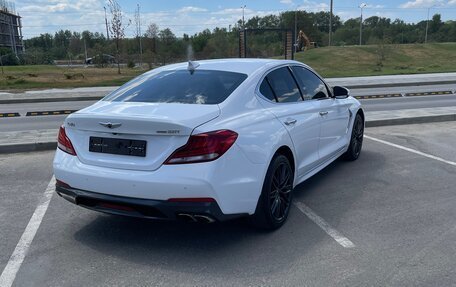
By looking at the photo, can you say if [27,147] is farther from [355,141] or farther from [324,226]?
[324,226]

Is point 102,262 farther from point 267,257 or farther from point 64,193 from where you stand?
point 267,257

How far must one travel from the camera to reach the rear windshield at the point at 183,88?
4211mm

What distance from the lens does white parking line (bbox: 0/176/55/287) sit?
3.50 m

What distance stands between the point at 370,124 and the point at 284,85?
604 centimetres

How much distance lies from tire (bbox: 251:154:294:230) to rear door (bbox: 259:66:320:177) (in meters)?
0.34

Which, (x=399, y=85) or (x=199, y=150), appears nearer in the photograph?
(x=199, y=150)

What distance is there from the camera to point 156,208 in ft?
11.7

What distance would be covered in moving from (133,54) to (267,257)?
4796cm

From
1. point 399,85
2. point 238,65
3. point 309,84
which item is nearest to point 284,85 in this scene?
point 238,65

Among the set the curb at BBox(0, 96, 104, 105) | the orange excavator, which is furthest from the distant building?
the curb at BBox(0, 96, 104, 105)

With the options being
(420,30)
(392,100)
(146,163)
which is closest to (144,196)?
(146,163)

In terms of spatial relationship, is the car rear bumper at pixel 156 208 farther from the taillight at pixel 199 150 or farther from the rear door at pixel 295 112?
the rear door at pixel 295 112

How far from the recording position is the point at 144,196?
11.8 ft

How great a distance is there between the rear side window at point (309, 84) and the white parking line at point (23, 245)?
10.6 ft
